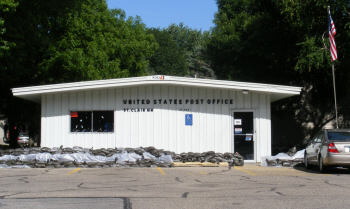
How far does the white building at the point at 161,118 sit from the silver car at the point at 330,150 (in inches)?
115

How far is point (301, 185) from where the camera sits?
1064 cm

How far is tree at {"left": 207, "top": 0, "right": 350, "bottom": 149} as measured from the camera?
21828 mm

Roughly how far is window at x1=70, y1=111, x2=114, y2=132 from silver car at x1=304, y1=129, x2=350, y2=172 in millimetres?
8294

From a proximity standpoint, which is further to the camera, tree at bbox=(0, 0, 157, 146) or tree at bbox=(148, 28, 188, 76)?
tree at bbox=(148, 28, 188, 76)

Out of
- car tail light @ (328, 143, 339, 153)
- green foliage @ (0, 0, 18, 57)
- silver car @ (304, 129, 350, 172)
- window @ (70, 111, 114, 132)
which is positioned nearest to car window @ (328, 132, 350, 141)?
silver car @ (304, 129, 350, 172)

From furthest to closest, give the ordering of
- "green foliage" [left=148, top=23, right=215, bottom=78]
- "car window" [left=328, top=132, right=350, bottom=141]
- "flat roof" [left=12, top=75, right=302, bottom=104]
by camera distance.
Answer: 1. "green foliage" [left=148, top=23, right=215, bottom=78]
2. "flat roof" [left=12, top=75, right=302, bottom=104]
3. "car window" [left=328, top=132, right=350, bottom=141]

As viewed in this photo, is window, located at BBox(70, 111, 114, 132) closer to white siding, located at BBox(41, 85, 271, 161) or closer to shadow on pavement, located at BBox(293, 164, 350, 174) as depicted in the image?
white siding, located at BBox(41, 85, 271, 161)

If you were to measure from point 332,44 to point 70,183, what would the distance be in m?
12.8

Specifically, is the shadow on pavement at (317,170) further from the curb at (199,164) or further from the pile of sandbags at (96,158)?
the curb at (199,164)

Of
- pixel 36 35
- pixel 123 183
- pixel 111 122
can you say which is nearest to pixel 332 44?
pixel 111 122

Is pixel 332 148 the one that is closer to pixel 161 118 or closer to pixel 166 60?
pixel 161 118

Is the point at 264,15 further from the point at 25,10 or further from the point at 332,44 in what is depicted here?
the point at 25,10

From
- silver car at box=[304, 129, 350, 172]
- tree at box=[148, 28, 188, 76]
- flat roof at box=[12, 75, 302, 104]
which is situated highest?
tree at box=[148, 28, 188, 76]

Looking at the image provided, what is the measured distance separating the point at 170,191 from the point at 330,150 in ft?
21.0
